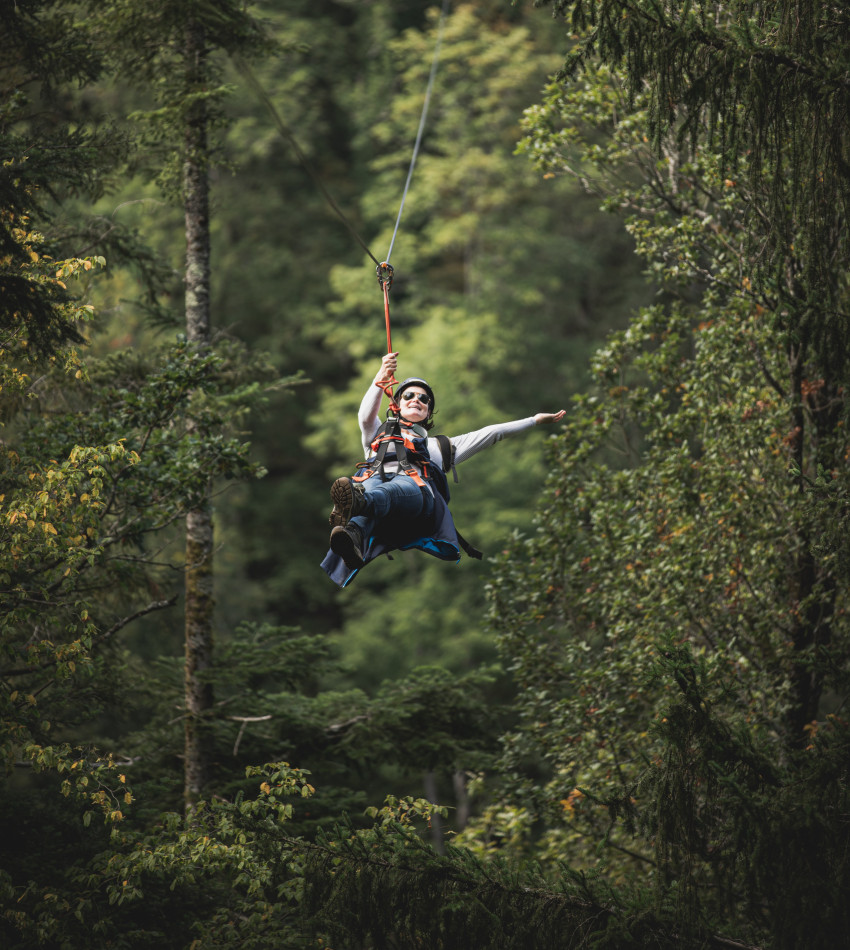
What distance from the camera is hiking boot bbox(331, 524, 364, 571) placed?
5.56 metres

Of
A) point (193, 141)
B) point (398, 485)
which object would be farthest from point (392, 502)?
point (193, 141)

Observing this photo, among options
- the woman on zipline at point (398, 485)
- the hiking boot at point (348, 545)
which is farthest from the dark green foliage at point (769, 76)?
the hiking boot at point (348, 545)

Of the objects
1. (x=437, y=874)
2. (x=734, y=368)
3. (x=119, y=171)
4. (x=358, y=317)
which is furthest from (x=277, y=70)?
(x=437, y=874)

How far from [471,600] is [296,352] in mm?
8794

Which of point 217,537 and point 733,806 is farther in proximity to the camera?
point 217,537

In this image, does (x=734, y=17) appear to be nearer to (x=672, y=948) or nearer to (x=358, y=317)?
(x=672, y=948)

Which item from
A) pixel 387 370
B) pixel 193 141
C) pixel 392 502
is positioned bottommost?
pixel 392 502

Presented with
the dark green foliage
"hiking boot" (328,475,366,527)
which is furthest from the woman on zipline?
the dark green foliage

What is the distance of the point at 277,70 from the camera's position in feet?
83.6

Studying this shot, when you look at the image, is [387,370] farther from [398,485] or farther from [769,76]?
[769,76]

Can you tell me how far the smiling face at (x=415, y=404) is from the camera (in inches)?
260

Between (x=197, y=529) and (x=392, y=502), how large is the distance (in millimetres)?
3852

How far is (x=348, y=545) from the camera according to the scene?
5.57 metres

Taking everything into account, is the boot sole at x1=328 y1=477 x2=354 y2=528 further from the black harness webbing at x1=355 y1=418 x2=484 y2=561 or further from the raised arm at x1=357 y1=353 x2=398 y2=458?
the raised arm at x1=357 y1=353 x2=398 y2=458
